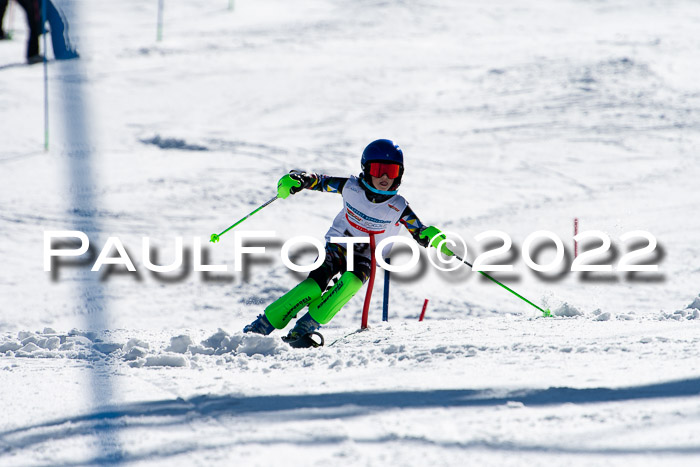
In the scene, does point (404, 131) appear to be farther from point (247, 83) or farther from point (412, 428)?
point (412, 428)

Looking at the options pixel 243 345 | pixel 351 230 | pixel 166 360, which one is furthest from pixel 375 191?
pixel 166 360

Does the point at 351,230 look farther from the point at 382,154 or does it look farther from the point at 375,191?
the point at 382,154

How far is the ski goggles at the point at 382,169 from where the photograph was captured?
445cm

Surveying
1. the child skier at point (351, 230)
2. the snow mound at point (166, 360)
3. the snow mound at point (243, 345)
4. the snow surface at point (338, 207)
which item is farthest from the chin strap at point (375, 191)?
the snow mound at point (166, 360)

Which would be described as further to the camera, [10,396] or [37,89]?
[37,89]

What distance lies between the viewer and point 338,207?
852 centimetres

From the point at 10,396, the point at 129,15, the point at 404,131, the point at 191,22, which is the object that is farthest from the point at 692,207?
the point at 129,15

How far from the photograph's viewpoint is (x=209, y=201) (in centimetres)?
855

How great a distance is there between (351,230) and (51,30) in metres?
10.7

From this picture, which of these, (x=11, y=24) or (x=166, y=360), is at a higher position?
(x=11, y=24)

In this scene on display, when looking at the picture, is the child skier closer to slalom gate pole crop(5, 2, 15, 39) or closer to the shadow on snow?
the shadow on snow

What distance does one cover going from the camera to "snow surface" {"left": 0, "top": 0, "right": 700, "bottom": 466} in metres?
2.48

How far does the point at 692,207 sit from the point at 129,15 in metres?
13.0

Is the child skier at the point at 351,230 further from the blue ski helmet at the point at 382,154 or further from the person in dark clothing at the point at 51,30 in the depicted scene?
the person in dark clothing at the point at 51,30
